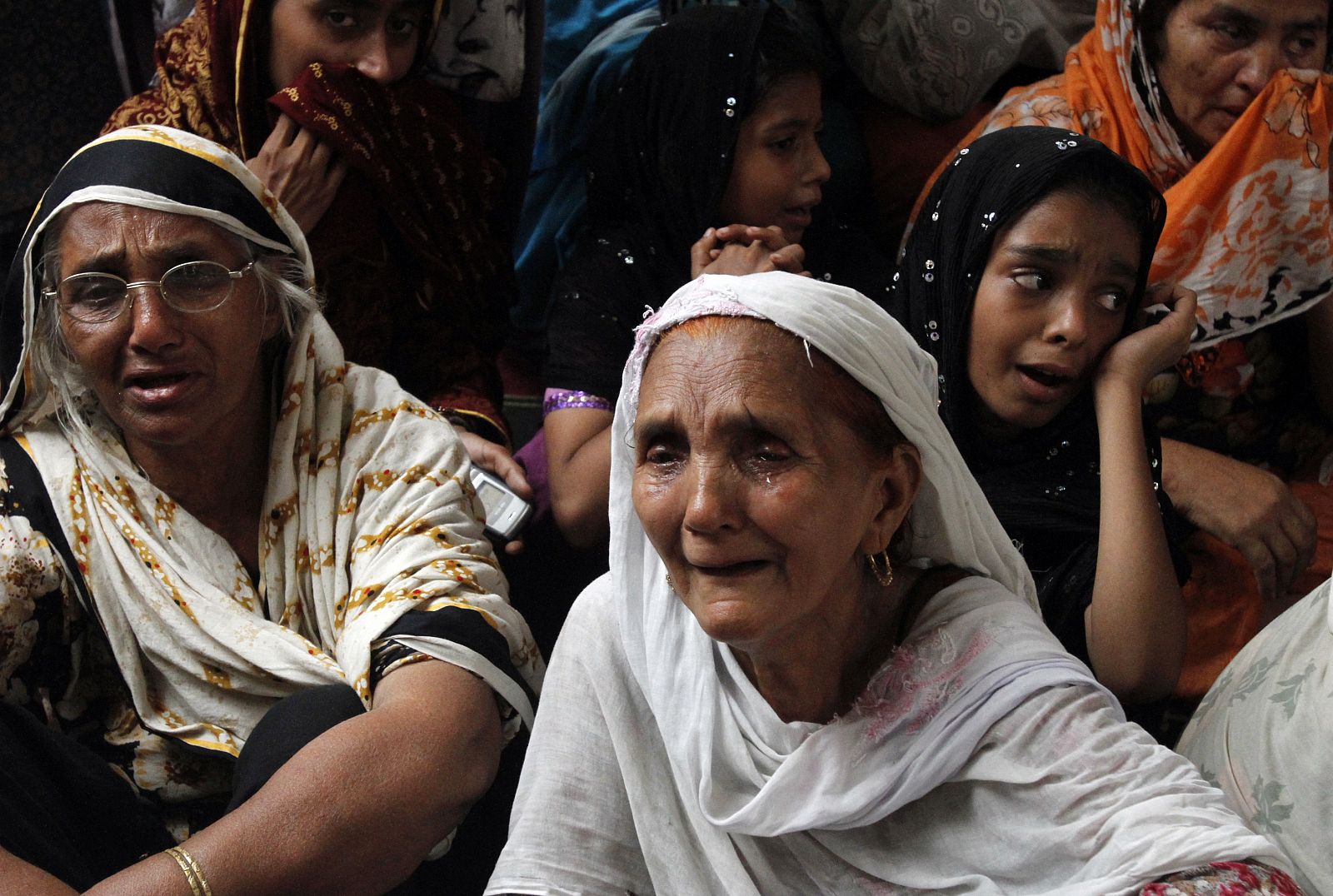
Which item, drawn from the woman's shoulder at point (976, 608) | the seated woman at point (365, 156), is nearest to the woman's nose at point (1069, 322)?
the woman's shoulder at point (976, 608)

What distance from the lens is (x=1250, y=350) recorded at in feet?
8.63

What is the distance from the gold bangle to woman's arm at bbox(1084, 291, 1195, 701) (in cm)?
132

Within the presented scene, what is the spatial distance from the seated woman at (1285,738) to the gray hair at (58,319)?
61.1 inches

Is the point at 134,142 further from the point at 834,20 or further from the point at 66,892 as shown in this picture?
the point at 834,20

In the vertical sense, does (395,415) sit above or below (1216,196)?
below

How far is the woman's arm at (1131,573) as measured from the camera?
2.04 meters

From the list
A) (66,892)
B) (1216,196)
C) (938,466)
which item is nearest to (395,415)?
(66,892)

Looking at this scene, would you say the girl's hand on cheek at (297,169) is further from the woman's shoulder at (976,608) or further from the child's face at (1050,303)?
the woman's shoulder at (976,608)

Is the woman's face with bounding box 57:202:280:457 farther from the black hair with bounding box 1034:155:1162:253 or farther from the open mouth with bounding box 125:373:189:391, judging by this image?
the black hair with bounding box 1034:155:1162:253

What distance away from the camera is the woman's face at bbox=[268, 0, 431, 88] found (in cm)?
281

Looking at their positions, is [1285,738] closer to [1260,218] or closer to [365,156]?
[1260,218]

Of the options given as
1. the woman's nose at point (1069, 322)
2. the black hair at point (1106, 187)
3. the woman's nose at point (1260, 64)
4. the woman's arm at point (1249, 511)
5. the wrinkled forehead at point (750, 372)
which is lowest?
the woman's arm at point (1249, 511)

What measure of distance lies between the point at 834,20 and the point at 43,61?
1.90 metres

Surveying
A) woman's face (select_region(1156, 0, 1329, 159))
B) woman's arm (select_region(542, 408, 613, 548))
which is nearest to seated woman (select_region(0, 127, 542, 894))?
woman's arm (select_region(542, 408, 613, 548))
